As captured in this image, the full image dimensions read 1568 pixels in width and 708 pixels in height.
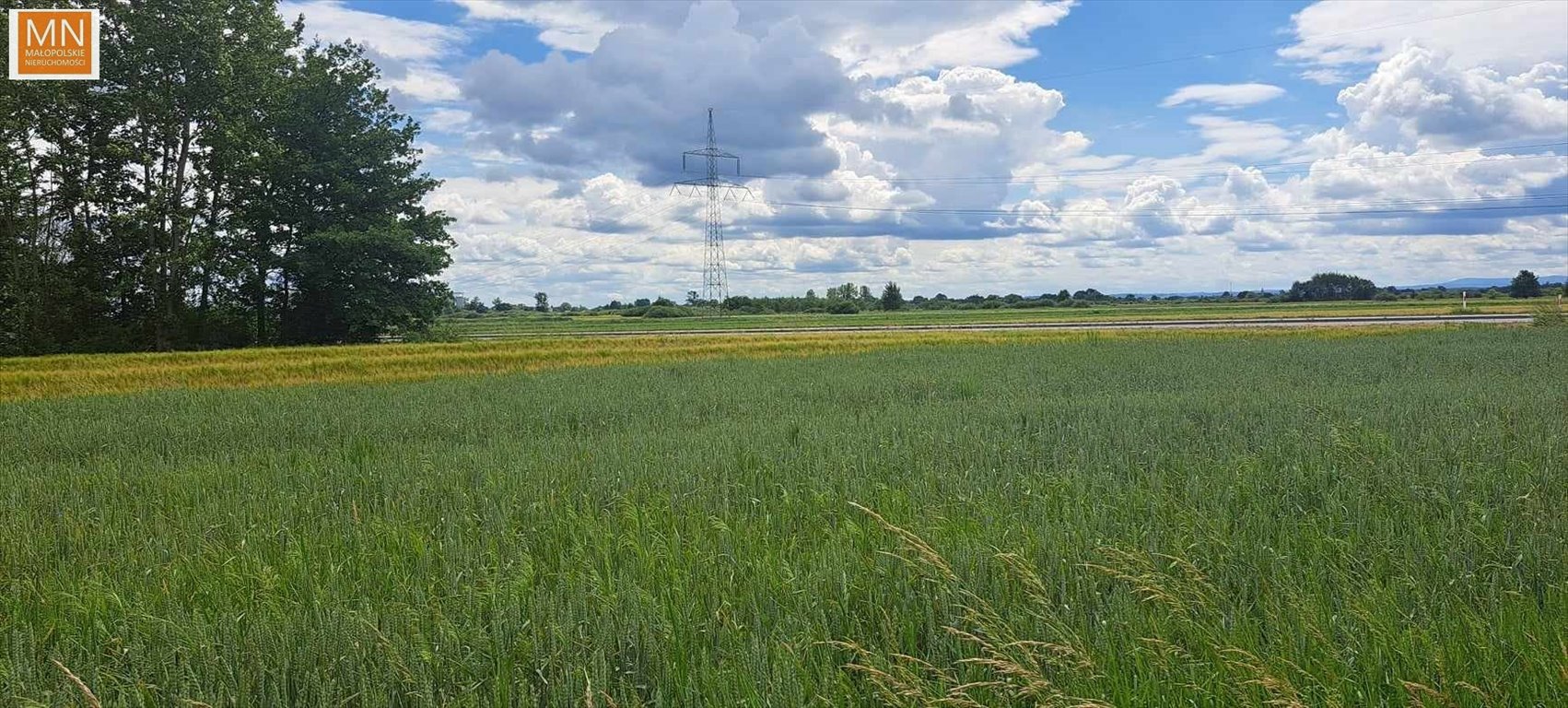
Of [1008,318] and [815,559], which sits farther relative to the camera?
[1008,318]

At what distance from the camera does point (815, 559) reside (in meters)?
5.06

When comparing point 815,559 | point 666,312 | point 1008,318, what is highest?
point 666,312

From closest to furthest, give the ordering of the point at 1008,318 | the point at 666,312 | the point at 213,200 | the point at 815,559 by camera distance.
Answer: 1. the point at 815,559
2. the point at 213,200
3. the point at 1008,318
4. the point at 666,312

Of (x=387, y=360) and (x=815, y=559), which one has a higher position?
(x=387, y=360)

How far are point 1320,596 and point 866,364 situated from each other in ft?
63.3

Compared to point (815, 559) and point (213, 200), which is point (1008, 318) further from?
point (815, 559)

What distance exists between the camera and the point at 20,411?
15.6 m

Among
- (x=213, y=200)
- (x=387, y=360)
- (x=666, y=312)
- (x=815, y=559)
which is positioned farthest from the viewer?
(x=666, y=312)

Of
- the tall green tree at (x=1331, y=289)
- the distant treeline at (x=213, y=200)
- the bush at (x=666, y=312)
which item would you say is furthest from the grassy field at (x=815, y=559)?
the tall green tree at (x=1331, y=289)

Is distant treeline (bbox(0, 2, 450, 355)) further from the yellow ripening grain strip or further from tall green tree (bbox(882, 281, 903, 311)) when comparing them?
tall green tree (bbox(882, 281, 903, 311))

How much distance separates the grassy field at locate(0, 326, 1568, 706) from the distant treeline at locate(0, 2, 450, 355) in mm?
27850

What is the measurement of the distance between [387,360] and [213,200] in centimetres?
1780

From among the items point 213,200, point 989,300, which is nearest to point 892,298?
point 989,300

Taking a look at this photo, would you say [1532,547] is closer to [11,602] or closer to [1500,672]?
[1500,672]
